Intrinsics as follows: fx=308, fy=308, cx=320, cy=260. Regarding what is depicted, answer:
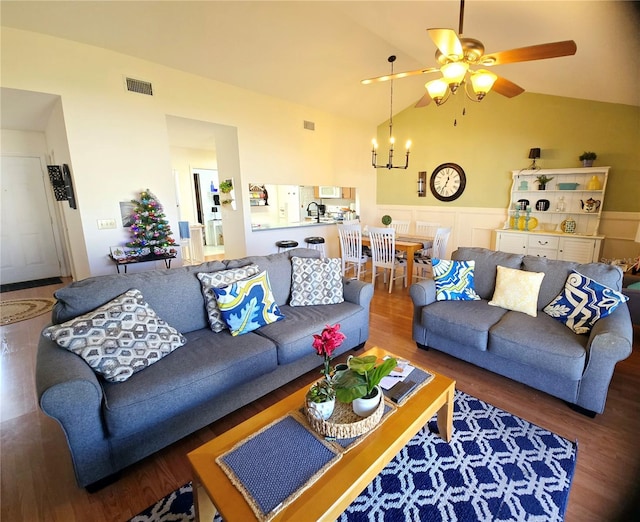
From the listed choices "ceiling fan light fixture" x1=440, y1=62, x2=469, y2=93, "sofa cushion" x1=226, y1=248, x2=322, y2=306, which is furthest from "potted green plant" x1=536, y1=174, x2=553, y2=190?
"sofa cushion" x1=226, y1=248, x2=322, y2=306

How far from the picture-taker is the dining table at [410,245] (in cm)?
428

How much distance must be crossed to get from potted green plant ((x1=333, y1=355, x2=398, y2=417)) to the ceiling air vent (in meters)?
4.11

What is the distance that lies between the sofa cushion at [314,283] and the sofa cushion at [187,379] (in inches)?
27.0

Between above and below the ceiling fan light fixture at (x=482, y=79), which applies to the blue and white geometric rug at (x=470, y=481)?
below

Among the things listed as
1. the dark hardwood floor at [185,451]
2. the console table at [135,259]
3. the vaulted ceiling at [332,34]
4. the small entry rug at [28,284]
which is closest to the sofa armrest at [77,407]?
the dark hardwood floor at [185,451]

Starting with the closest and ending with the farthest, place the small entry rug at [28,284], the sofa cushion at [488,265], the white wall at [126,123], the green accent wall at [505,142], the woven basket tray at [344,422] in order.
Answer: the woven basket tray at [344,422], the sofa cushion at [488,265], the white wall at [126,123], the green accent wall at [505,142], the small entry rug at [28,284]

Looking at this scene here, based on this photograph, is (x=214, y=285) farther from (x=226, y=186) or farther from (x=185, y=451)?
(x=226, y=186)

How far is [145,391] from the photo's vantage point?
5.09 feet

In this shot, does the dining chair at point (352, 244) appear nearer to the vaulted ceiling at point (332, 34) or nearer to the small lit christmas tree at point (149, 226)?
the vaulted ceiling at point (332, 34)

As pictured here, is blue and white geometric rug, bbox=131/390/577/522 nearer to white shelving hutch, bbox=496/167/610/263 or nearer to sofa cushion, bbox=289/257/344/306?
sofa cushion, bbox=289/257/344/306

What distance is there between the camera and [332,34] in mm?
3799

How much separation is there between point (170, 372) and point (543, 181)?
542 centimetres

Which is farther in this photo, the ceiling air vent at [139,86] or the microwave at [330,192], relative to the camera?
the microwave at [330,192]

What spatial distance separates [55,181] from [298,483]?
475 cm
